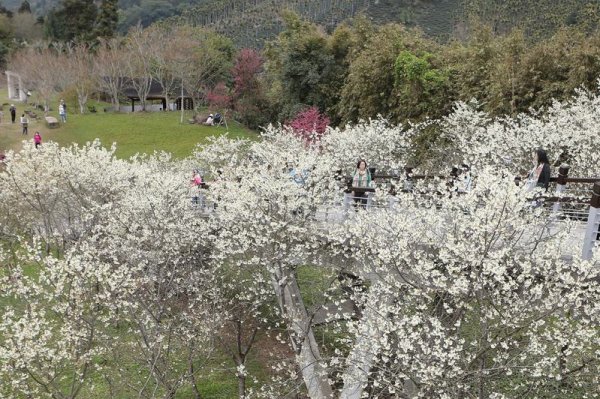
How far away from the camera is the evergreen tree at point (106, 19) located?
71.4m

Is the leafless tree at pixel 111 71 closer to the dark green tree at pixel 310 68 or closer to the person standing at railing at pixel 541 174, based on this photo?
the dark green tree at pixel 310 68

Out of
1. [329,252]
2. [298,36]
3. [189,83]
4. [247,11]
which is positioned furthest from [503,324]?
[247,11]

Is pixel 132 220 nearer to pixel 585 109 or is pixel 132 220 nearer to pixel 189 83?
pixel 585 109

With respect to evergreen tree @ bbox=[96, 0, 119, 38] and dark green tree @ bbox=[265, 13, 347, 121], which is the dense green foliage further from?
evergreen tree @ bbox=[96, 0, 119, 38]

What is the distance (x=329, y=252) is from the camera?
12281mm

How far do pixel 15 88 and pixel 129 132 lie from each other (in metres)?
25.2

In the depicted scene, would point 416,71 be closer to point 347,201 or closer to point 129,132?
point 347,201

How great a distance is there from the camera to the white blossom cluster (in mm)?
7930

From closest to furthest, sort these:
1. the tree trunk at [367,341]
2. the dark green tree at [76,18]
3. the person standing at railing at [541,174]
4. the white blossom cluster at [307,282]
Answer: the white blossom cluster at [307,282]
the tree trunk at [367,341]
the person standing at railing at [541,174]
the dark green tree at [76,18]

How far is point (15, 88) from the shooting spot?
5903 cm

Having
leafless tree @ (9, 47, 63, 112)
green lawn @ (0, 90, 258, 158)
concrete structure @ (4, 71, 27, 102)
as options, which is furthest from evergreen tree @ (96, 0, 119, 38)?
green lawn @ (0, 90, 258, 158)

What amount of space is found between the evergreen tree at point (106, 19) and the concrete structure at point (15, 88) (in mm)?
16690

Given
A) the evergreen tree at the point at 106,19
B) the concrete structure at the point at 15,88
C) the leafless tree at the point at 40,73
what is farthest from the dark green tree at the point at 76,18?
the leafless tree at the point at 40,73

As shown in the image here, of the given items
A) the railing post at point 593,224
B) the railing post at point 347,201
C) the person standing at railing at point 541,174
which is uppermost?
the person standing at railing at point 541,174
